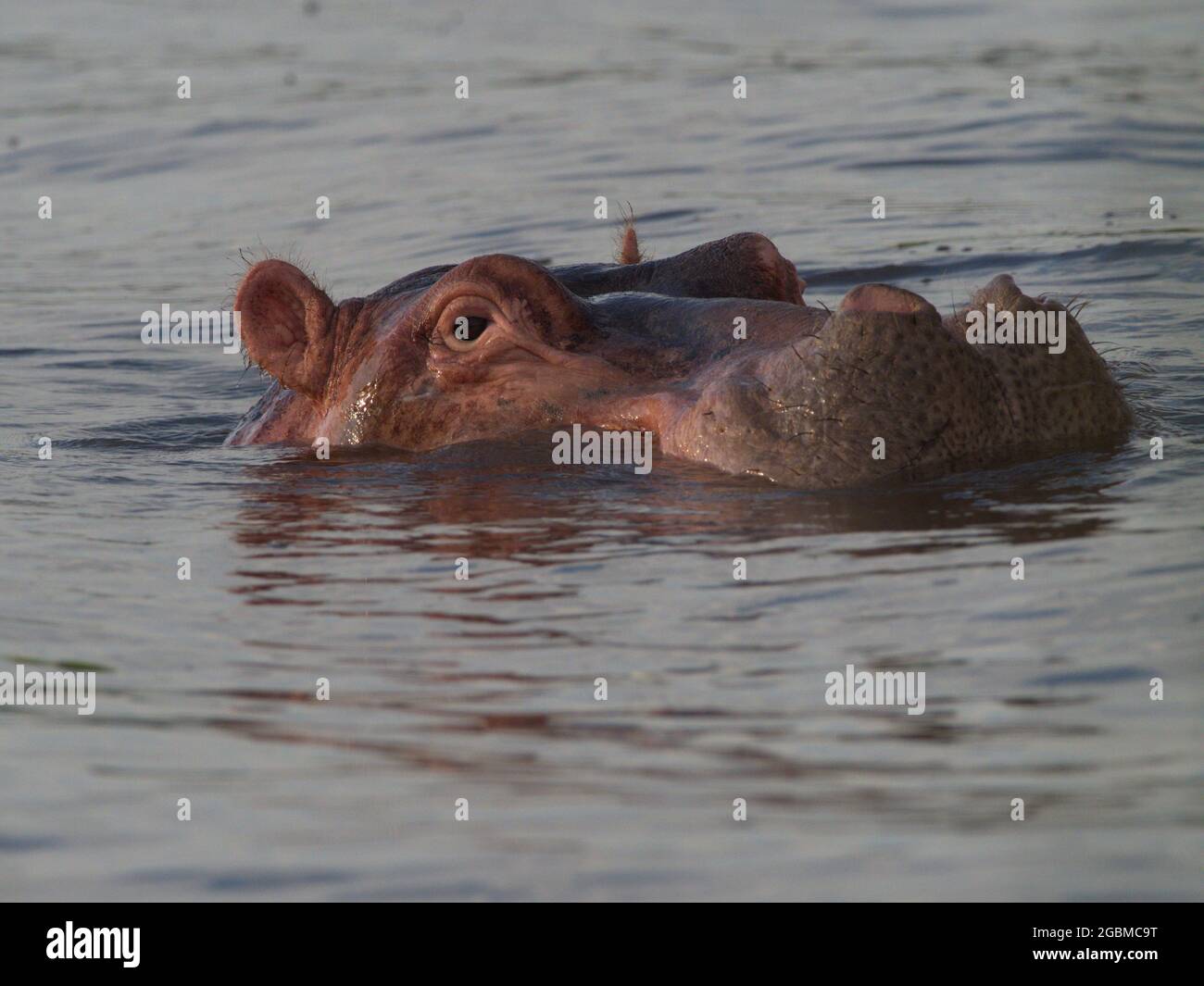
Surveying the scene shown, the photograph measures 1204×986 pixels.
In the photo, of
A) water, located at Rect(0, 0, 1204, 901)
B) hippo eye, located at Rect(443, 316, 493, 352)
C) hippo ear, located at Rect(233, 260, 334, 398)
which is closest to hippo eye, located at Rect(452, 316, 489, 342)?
hippo eye, located at Rect(443, 316, 493, 352)

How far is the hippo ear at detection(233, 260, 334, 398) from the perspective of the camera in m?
8.44

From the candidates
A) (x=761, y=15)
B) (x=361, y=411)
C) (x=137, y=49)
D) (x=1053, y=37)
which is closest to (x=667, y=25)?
(x=761, y=15)

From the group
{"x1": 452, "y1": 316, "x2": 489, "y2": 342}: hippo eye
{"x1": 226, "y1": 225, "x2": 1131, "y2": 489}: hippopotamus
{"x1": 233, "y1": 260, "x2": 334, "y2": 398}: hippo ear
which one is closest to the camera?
{"x1": 226, "y1": 225, "x2": 1131, "y2": 489}: hippopotamus

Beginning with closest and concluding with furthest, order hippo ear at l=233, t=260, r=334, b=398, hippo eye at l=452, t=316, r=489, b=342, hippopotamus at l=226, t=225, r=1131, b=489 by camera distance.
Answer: hippopotamus at l=226, t=225, r=1131, b=489
hippo eye at l=452, t=316, r=489, b=342
hippo ear at l=233, t=260, r=334, b=398

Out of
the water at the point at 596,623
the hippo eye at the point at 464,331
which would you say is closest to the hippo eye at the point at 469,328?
the hippo eye at the point at 464,331

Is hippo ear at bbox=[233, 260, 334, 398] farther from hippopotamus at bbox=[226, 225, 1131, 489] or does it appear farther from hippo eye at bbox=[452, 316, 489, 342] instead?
hippo eye at bbox=[452, 316, 489, 342]

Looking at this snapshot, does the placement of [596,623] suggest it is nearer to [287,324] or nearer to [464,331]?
[464,331]

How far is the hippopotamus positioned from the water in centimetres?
15

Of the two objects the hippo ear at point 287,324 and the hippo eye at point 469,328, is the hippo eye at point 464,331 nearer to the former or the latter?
the hippo eye at point 469,328

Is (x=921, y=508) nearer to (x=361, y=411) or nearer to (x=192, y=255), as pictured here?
(x=361, y=411)

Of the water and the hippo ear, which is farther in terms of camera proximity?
the hippo ear

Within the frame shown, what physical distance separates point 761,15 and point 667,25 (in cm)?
117

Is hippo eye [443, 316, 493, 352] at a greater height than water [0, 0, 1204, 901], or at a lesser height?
greater
